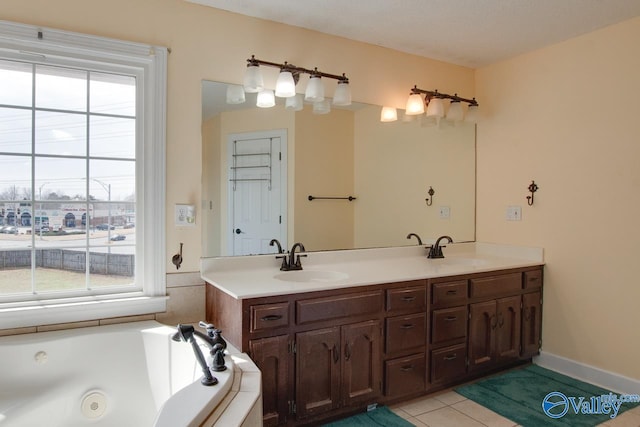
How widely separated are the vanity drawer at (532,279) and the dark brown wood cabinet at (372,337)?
3 cm

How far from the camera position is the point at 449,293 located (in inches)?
100.0

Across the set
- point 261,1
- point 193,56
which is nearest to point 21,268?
point 193,56

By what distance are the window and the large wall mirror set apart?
13.0 inches

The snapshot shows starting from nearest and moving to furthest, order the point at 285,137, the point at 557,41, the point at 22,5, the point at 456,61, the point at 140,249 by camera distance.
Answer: the point at 22,5, the point at 140,249, the point at 285,137, the point at 557,41, the point at 456,61

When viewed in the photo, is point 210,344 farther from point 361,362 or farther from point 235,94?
point 235,94

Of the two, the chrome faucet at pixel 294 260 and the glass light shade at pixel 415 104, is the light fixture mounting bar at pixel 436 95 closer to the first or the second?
the glass light shade at pixel 415 104

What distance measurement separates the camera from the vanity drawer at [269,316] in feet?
6.30

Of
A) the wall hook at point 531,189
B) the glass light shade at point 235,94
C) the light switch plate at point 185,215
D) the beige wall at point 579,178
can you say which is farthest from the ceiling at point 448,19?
the light switch plate at point 185,215

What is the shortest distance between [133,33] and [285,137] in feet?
3.35

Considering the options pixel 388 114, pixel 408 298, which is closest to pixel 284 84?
pixel 388 114

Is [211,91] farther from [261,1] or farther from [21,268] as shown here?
[21,268]

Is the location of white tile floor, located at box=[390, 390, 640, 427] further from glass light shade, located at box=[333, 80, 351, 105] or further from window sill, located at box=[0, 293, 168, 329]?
glass light shade, located at box=[333, 80, 351, 105]

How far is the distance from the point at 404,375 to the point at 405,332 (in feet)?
0.81

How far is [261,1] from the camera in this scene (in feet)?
7.61
